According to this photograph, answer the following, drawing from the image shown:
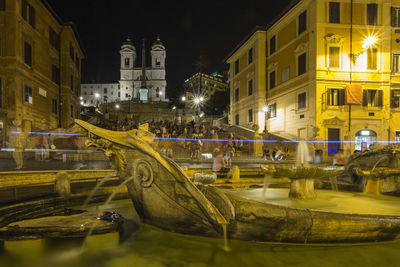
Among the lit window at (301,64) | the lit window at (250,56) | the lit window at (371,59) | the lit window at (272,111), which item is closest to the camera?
the lit window at (371,59)

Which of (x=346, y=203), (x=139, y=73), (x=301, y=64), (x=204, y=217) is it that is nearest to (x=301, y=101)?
(x=301, y=64)

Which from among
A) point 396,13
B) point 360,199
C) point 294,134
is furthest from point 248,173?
point 396,13

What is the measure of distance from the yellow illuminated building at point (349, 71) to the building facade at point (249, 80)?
21.8 feet

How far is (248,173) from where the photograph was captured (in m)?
11.8

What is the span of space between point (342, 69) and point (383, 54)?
167 inches

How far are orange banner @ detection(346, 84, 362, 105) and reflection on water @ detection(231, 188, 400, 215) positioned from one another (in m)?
19.3

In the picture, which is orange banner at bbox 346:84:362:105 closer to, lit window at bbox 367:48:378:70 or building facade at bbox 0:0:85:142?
lit window at bbox 367:48:378:70

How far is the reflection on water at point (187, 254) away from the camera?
3559 mm

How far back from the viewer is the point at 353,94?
2397 cm

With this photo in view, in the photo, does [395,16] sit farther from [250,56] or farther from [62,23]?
[62,23]

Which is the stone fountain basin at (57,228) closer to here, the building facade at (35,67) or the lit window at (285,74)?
the building facade at (35,67)

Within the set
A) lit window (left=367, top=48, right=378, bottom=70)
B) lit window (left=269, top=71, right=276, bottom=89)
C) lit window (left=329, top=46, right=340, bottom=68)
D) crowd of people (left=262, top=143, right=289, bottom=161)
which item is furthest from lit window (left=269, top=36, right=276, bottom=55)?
crowd of people (left=262, top=143, right=289, bottom=161)

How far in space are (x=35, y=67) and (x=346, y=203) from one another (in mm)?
28427

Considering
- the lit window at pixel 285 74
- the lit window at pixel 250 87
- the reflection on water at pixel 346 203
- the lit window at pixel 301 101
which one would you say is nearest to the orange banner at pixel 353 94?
the lit window at pixel 301 101
